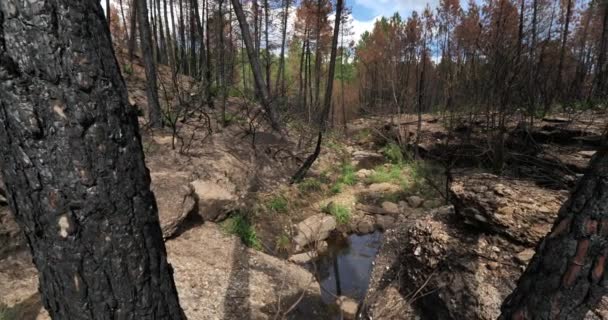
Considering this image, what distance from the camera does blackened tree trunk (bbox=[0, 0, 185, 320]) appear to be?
72 centimetres

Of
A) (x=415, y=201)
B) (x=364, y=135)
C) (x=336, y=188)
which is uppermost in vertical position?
(x=364, y=135)

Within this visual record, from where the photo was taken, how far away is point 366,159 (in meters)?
10.1

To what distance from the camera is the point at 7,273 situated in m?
2.67

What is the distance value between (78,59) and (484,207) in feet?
9.26

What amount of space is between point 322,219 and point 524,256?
2.07 meters

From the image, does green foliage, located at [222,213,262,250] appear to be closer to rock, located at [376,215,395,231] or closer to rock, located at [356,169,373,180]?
rock, located at [376,215,395,231]

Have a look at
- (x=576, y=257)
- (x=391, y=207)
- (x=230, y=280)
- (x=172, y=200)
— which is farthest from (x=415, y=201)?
(x=576, y=257)

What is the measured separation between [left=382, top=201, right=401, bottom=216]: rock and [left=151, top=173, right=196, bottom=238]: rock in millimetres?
3949

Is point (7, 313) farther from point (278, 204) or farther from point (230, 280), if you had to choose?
point (278, 204)

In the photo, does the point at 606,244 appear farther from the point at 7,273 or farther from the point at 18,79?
the point at 7,273

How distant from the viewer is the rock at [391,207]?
6258 mm

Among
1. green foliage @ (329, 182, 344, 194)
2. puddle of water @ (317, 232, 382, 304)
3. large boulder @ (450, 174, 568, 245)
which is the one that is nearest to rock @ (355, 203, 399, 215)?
puddle of water @ (317, 232, 382, 304)

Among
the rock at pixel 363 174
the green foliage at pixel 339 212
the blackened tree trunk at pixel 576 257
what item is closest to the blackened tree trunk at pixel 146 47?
the green foliage at pixel 339 212

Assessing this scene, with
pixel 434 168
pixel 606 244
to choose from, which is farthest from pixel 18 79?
pixel 434 168
